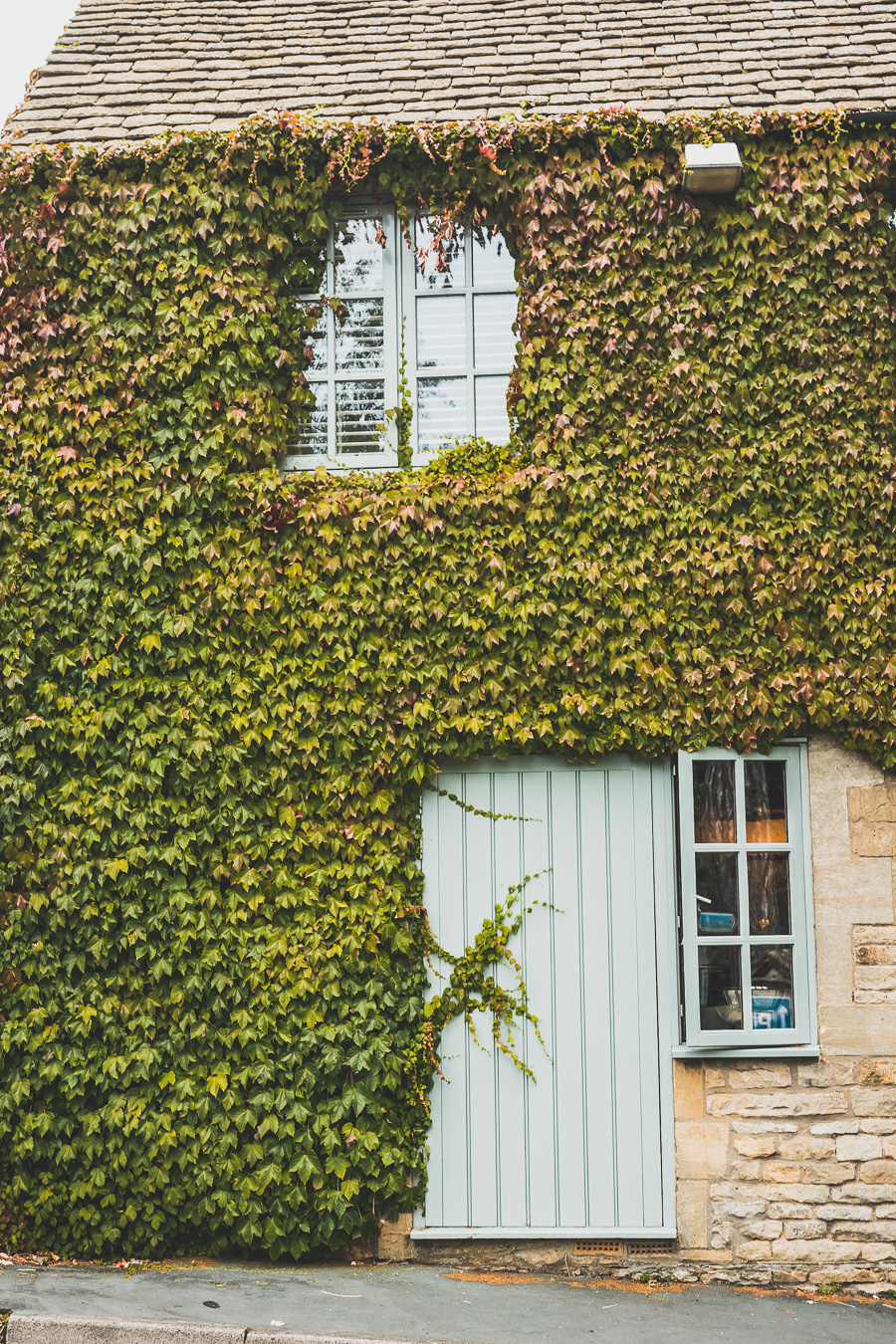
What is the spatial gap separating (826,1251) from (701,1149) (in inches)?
30.6

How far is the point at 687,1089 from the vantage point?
5.15 meters

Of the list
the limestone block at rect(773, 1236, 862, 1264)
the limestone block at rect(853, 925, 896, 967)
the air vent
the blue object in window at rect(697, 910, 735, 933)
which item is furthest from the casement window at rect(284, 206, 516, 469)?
the limestone block at rect(773, 1236, 862, 1264)

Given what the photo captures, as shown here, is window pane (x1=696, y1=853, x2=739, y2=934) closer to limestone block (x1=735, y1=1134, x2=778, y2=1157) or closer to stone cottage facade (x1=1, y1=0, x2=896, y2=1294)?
stone cottage facade (x1=1, y1=0, x2=896, y2=1294)

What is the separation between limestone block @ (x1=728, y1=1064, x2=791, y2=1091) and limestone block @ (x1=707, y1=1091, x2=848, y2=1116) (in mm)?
49

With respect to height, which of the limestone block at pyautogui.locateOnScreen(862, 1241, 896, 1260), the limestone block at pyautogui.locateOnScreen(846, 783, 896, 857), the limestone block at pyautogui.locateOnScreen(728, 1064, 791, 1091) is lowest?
the limestone block at pyautogui.locateOnScreen(862, 1241, 896, 1260)

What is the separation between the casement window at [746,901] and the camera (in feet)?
16.9

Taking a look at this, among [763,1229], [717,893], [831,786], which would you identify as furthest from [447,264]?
[763,1229]

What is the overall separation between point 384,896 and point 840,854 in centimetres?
242

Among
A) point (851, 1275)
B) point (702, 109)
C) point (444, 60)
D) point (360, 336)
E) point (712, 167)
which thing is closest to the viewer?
point (851, 1275)

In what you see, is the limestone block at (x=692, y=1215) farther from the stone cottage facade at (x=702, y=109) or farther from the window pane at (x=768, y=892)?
the window pane at (x=768, y=892)

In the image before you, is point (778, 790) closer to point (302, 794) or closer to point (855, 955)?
point (855, 955)

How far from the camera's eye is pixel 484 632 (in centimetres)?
532

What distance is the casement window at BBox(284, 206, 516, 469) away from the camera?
5.80 m

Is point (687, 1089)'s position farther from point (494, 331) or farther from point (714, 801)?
point (494, 331)
